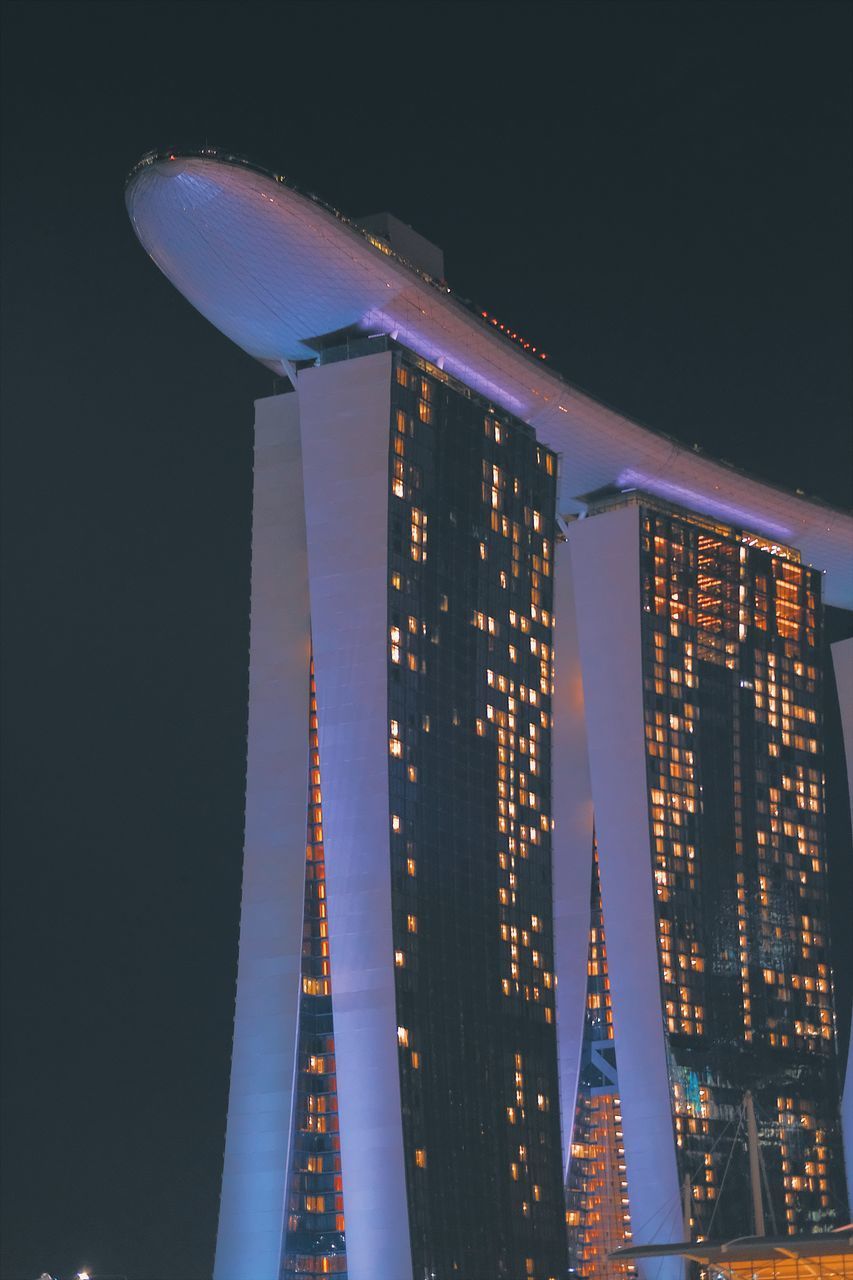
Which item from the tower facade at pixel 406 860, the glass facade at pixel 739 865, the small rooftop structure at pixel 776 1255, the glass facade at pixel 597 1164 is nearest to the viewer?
the small rooftop structure at pixel 776 1255

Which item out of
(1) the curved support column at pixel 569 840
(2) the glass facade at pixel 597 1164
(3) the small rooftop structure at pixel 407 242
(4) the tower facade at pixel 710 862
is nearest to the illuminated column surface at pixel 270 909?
(3) the small rooftop structure at pixel 407 242

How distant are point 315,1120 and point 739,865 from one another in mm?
39702

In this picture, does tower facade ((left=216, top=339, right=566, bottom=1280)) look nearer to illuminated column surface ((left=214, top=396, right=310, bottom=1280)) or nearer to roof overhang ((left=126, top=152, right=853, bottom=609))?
illuminated column surface ((left=214, top=396, right=310, bottom=1280))

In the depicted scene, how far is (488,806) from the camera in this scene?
10644cm

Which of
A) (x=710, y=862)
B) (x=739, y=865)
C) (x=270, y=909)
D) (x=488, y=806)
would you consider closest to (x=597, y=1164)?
(x=710, y=862)

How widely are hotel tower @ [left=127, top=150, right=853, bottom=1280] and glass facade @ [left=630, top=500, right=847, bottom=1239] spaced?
0.25m

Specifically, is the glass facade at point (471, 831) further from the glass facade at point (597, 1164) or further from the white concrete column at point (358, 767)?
the glass facade at point (597, 1164)

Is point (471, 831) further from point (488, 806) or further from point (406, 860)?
point (406, 860)

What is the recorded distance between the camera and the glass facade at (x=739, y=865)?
12094cm

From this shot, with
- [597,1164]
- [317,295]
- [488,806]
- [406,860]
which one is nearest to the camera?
[406,860]

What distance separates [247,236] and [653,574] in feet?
129

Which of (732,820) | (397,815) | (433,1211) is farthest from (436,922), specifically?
(732,820)

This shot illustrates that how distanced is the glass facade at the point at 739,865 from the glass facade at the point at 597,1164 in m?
5.41

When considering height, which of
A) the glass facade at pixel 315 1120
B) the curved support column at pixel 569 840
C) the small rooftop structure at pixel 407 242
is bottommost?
the glass facade at pixel 315 1120
